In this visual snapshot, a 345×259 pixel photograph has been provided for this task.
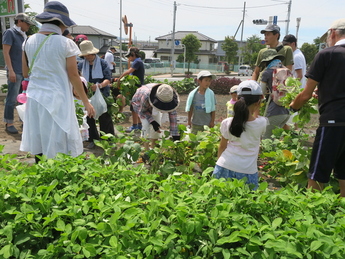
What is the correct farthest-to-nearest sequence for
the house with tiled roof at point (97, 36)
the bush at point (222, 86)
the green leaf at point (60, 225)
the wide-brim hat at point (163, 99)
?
the house with tiled roof at point (97, 36) → the bush at point (222, 86) → the wide-brim hat at point (163, 99) → the green leaf at point (60, 225)

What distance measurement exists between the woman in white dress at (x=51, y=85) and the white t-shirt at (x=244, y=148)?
138cm

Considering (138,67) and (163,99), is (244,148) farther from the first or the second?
(138,67)

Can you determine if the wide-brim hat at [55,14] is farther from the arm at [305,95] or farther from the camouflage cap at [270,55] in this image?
the camouflage cap at [270,55]

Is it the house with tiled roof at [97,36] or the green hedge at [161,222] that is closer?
the green hedge at [161,222]


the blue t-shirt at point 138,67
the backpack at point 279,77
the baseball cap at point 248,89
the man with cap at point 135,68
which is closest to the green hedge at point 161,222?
the baseball cap at point 248,89

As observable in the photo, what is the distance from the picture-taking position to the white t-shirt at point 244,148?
3.04m

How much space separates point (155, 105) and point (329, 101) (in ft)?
7.36

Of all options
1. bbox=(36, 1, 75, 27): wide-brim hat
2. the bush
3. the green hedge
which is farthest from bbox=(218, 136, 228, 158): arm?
the bush

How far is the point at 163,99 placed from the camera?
14.8 feet

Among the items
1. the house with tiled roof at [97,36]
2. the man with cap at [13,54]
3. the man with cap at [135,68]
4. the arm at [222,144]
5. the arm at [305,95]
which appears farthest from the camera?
the house with tiled roof at [97,36]

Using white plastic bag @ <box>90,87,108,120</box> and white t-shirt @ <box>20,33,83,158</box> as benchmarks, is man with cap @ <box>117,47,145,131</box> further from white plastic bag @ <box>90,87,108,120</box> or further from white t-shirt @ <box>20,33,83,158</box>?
white t-shirt @ <box>20,33,83,158</box>

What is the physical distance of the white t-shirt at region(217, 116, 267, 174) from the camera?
9.99 feet

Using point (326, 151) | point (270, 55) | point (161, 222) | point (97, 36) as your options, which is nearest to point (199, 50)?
point (97, 36)

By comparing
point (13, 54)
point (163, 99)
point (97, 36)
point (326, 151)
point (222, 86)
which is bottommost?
point (222, 86)
